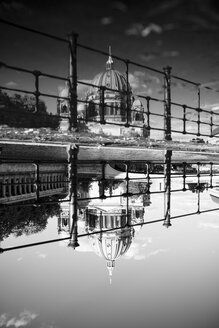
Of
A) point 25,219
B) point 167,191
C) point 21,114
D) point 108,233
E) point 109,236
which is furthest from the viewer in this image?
point 108,233

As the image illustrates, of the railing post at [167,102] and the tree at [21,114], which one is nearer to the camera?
the tree at [21,114]

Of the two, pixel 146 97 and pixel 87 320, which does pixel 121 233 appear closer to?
pixel 87 320

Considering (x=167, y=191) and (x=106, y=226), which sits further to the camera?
(x=106, y=226)

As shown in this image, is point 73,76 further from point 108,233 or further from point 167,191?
point 108,233

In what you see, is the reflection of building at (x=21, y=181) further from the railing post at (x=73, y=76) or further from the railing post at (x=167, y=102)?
the railing post at (x=73, y=76)

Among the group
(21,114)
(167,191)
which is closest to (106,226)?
(167,191)

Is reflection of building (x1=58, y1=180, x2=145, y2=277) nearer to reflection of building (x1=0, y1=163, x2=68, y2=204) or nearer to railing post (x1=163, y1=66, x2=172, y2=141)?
reflection of building (x1=0, y1=163, x2=68, y2=204)

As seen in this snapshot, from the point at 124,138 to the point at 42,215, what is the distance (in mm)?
20115

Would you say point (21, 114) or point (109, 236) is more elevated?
point (21, 114)

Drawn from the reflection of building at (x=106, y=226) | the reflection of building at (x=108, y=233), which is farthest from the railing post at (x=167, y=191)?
the reflection of building at (x=108, y=233)

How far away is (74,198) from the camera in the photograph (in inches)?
120

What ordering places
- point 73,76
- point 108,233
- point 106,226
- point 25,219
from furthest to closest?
1. point 106,226
2. point 108,233
3. point 25,219
4. point 73,76

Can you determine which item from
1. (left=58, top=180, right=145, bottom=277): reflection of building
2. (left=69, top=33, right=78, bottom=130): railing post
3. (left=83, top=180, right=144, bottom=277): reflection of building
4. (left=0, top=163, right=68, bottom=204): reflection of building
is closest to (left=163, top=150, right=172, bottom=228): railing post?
(left=69, top=33, right=78, bottom=130): railing post

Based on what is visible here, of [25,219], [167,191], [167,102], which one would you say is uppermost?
[167,102]
